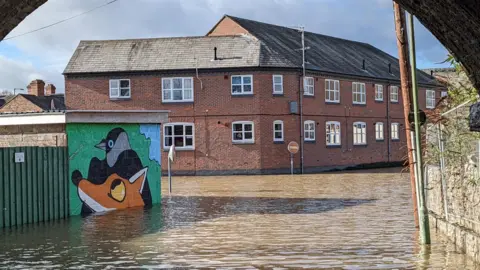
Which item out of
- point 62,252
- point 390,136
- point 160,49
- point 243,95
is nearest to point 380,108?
point 390,136

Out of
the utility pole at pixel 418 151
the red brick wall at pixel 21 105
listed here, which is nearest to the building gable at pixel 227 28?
the red brick wall at pixel 21 105

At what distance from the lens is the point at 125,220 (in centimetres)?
1717

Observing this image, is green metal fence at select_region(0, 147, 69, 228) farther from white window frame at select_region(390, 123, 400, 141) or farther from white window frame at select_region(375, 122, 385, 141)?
white window frame at select_region(390, 123, 400, 141)

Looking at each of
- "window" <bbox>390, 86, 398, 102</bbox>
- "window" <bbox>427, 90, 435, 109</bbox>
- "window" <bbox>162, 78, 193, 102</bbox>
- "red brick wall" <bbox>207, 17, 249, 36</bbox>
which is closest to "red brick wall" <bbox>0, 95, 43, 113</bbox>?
"red brick wall" <bbox>207, 17, 249, 36</bbox>

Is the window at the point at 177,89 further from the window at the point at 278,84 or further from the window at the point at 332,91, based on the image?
the window at the point at 332,91

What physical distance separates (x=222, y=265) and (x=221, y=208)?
9.09 meters

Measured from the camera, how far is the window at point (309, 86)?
40191 millimetres

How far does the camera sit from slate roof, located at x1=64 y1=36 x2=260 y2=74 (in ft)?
129

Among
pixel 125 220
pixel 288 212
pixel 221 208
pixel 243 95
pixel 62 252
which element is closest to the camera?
pixel 62 252

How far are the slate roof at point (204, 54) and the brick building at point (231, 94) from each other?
0.22 feet

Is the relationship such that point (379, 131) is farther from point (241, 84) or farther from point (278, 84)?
point (241, 84)

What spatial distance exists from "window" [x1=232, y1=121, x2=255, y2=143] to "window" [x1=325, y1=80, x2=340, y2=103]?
238 inches

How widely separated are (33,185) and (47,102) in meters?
41.1

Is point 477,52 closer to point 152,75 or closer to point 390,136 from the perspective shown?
point 152,75
